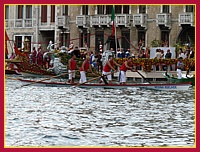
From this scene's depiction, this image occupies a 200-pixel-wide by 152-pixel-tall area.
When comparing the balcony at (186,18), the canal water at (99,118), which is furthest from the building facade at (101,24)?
the canal water at (99,118)

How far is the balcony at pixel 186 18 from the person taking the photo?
46.1m

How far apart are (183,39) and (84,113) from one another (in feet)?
95.8

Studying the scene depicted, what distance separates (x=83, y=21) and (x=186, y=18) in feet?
28.1

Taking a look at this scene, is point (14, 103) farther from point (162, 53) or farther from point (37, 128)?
point (162, 53)

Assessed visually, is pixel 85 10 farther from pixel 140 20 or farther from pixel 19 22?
A: pixel 19 22

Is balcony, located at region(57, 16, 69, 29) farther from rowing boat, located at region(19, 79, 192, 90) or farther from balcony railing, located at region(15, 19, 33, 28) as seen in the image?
rowing boat, located at region(19, 79, 192, 90)

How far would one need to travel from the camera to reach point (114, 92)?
87.2 ft

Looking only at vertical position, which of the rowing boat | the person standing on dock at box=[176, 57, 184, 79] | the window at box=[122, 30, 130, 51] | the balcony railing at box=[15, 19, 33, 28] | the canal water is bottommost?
the canal water

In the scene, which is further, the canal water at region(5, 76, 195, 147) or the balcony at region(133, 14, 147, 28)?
the balcony at region(133, 14, 147, 28)

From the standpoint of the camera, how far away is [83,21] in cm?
5159

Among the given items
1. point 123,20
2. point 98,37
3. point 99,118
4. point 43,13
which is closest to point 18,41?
point 43,13

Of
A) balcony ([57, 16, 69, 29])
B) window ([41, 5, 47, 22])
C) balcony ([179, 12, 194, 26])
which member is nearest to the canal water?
balcony ([179, 12, 194, 26])

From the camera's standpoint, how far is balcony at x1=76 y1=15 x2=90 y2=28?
51.6 meters

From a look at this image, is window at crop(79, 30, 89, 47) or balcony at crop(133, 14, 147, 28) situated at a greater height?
balcony at crop(133, 14, 147, 28)
